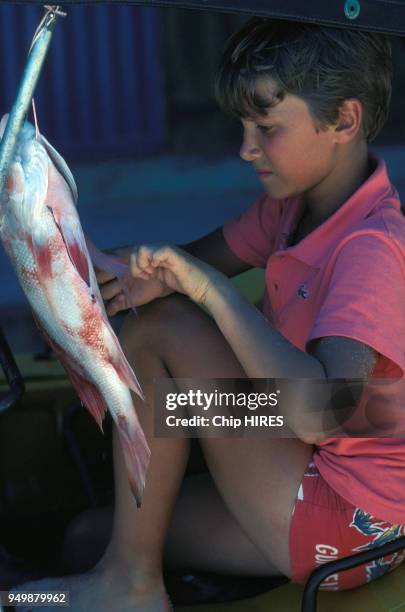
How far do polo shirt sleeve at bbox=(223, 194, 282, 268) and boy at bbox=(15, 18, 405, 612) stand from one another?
255 millimetres

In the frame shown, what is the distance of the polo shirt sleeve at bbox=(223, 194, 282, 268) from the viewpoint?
2342 mm

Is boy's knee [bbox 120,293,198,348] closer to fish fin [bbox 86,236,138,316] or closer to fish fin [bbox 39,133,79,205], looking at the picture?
fish fin [bbox 86,236,138,316]

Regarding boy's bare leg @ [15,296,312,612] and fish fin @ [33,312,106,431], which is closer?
fish fin @ [33,312,106,431]

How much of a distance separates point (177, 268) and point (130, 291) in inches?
7.6

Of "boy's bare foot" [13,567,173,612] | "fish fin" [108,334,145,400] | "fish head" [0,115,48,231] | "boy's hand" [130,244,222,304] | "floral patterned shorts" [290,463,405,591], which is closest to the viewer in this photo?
"fish head" [0,115,48,231]

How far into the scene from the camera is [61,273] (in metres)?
Result: 1.57

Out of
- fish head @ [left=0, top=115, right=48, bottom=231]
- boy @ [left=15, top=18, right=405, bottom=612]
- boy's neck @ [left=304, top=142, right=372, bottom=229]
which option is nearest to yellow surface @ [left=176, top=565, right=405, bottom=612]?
boy @ [left=15, top=18, right=405, bottom=612]

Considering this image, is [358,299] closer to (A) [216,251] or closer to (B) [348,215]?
(B) [348,215]

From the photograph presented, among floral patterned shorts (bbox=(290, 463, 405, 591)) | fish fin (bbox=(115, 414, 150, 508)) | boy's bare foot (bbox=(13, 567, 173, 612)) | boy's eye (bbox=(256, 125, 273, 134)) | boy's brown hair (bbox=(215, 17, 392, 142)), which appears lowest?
boy's bare foot (bbox=(13, 567, 173, 612))

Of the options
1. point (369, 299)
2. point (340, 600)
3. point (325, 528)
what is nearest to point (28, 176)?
point (369, 299)

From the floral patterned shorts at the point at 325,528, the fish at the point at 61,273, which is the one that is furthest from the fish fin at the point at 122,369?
the floral patterned shorts at the point at 325,528

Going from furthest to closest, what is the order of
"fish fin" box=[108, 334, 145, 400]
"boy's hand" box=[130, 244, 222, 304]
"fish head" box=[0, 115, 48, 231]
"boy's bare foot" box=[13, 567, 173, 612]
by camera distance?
"boy's bare foot" box=[13, 567, 173, 612] → "boy's hand" box=[130, 244, 222, 304] → "fish fin" box=[108, 334, 145, 400] → "fish head" box=[0, 115, 48, 231]

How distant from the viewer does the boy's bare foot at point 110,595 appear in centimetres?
200

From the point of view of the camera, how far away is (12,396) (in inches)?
76.5
